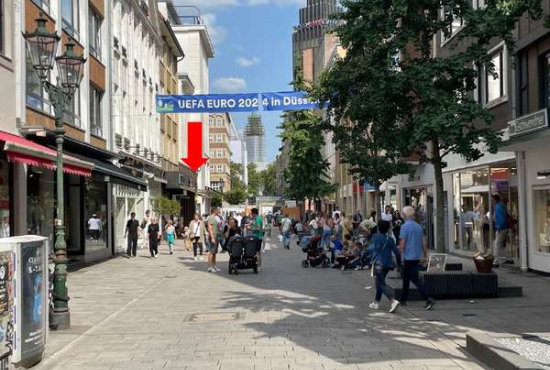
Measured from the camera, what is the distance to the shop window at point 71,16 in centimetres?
2067

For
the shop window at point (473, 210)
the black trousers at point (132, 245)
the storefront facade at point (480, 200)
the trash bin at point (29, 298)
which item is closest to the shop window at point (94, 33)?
the black trousers at point (132, 245)

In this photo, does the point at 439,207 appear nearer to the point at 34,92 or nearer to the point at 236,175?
the point at 34,92

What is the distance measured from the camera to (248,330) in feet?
30.7

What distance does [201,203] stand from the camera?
225ft

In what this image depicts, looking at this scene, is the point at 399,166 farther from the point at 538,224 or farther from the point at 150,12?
the point at 150,12

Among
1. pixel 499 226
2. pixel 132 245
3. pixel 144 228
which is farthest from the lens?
pixel 144 228

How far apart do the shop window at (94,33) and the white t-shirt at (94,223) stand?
634cm

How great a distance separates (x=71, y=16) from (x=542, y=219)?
1605cm

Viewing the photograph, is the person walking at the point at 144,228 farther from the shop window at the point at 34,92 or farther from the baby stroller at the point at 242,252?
the baby stroller at the point at 242,252

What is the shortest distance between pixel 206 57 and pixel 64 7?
55947 millimetres

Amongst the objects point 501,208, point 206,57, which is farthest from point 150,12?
point 206,57

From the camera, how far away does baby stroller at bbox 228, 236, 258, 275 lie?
717 inches

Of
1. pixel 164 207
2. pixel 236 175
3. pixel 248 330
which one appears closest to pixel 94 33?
pixel 164 207

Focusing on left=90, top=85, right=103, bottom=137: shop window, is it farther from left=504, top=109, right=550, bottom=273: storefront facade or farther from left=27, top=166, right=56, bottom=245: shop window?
left=504, top=109, right=550, bottom=273: storefront facade
